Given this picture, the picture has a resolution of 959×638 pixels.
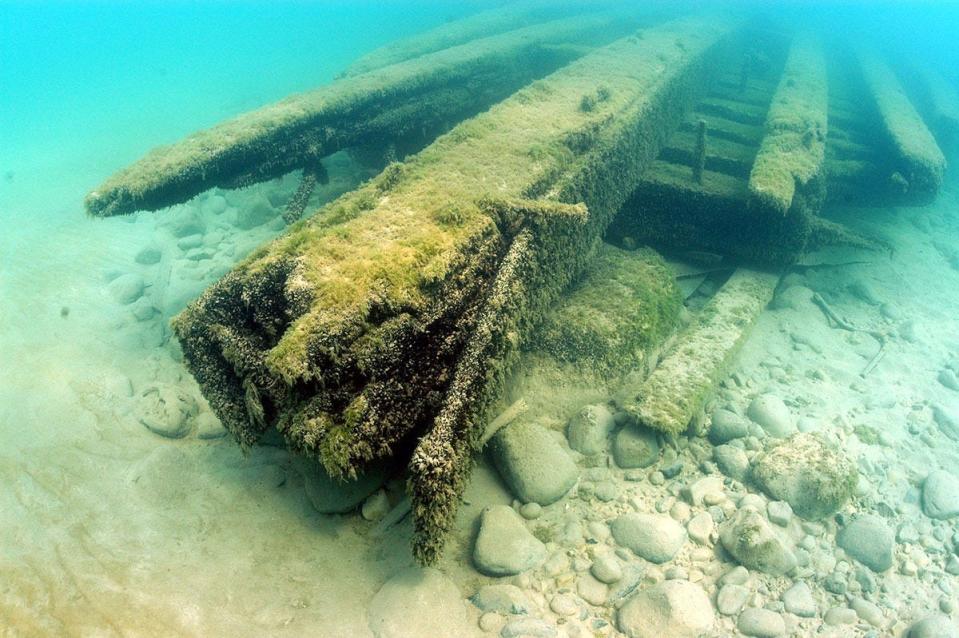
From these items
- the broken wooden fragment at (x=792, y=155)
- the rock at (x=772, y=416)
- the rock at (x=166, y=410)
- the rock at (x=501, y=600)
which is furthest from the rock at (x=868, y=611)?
the rock at (x=166, y=410)

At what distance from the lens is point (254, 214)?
935cm

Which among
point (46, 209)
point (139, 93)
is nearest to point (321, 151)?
point (46, 209)

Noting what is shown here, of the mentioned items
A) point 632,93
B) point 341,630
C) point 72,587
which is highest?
point 632,93

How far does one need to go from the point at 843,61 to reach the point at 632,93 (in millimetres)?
20292

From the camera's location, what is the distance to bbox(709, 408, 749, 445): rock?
4773 mm

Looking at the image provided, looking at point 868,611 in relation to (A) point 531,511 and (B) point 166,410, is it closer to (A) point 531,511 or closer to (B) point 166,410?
(A) point 531,511

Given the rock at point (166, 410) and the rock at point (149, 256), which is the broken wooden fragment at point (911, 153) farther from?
the rock at point (149, 256)

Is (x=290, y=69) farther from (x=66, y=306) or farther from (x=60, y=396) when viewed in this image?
(x=60, y=396)

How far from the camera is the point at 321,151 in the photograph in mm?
7176

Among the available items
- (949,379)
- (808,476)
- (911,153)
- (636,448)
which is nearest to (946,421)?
(949,379)

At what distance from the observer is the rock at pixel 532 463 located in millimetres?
4012

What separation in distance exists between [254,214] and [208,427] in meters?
6.00

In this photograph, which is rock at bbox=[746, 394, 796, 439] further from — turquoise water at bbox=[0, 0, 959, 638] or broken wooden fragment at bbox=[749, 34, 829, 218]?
broken wooden fragment at bbox=[749, 34, 829, 218]

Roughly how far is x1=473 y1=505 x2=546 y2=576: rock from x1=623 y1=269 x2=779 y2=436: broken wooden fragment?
163 centimetres
